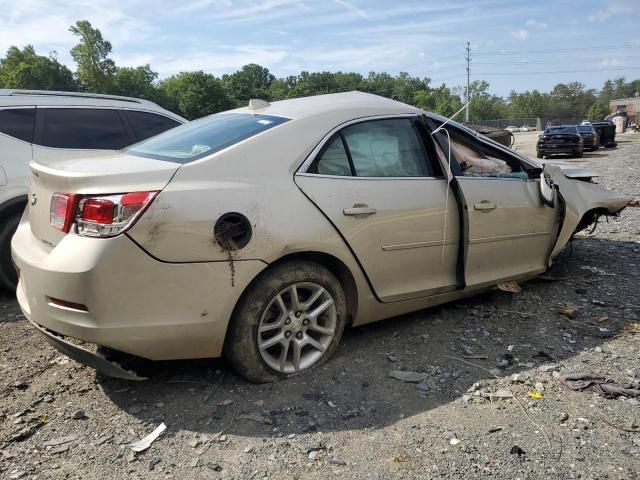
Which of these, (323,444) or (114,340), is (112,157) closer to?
(114,340)

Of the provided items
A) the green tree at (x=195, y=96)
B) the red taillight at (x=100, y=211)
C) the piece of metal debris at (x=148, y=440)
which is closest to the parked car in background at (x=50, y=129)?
Result: the red taillight at (x=100, y=211)

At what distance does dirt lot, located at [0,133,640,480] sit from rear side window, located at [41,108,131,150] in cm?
192

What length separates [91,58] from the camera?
75562 millimetres

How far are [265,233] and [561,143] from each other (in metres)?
23.5

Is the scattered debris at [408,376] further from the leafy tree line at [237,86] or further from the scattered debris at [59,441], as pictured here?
the leafy tree line at [237,86]

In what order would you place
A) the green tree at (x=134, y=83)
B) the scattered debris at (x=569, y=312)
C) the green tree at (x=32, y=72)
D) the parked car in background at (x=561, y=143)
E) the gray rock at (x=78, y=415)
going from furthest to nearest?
the green tree at (x=134, y=83), the green tree at (x=32, y=72), the parked car in background at (x=561, y=143), the scattered debris at (x=569, y=312), the gray rock at (x=78, y=415)

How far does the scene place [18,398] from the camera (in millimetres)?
3027

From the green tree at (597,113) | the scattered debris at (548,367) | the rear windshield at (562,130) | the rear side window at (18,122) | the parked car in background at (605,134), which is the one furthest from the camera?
the green tree at (597,113)

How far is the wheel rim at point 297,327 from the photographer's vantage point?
3010mm

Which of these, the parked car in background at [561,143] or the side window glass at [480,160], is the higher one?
the side window glass at [480,160]

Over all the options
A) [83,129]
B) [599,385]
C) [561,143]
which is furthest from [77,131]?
[561,143]

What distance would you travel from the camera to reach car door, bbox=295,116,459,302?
3.15m

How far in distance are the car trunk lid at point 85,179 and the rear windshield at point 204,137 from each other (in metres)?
0.17

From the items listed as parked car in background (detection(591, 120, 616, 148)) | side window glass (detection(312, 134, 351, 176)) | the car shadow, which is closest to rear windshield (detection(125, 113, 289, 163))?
side window glass (detection(312, 134, 351, 176))
